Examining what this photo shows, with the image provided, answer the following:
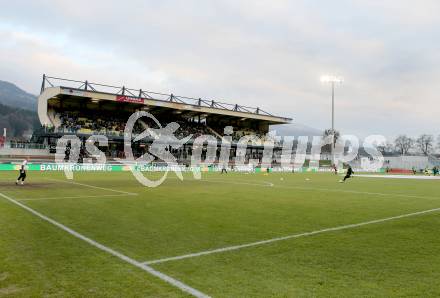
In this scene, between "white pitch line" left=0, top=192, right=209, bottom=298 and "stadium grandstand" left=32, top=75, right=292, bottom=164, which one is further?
"stadium grandstand" left=32, top=75, right=292, bottom=164

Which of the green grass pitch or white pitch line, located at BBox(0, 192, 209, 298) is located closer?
white pitch line, located at BBox(0, 192, 209, 298)

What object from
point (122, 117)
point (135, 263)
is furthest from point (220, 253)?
point (122, 117)

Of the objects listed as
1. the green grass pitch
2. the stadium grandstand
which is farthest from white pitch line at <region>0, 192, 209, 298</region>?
the stadium grandstand

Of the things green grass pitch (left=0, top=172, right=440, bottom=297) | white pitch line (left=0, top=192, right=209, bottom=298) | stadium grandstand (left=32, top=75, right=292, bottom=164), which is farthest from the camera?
stadium grandstand (left=32, top=75, right=292, bottom=164)

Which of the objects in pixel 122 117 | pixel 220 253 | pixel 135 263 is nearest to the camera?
pixel 135 263

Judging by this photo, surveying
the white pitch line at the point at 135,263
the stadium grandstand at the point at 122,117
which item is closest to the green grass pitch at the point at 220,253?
the white pitch line at the point at 135,263

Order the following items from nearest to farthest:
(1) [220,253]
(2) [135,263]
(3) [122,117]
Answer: (2) [135,263] < (1) [220,253] < (3) [122,117]

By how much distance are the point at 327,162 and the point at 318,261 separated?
80940mm

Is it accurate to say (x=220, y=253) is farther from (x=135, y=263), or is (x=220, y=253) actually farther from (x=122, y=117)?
(x=122, y=117)

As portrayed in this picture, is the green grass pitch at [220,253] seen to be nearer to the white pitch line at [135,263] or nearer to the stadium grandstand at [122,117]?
the white pitch line at [135,263]

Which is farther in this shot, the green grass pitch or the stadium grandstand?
the stadium grandstand

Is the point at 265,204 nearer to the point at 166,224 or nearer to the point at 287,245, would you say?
the point at 166,224

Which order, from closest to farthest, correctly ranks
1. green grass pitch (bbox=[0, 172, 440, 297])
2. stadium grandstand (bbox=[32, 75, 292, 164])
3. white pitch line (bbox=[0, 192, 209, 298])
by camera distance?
1. white pitch line (bbox=[0, 192, 209, 298])
2. green grass pitch (bbox=[0, 172, 440, 297])
3. stadium grandstand (bbox=[32, 75, 292, 164])

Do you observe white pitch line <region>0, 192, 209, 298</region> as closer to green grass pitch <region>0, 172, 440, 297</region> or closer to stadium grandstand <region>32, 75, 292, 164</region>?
green grass pitch <region>0, 172, 440, 297</region>
